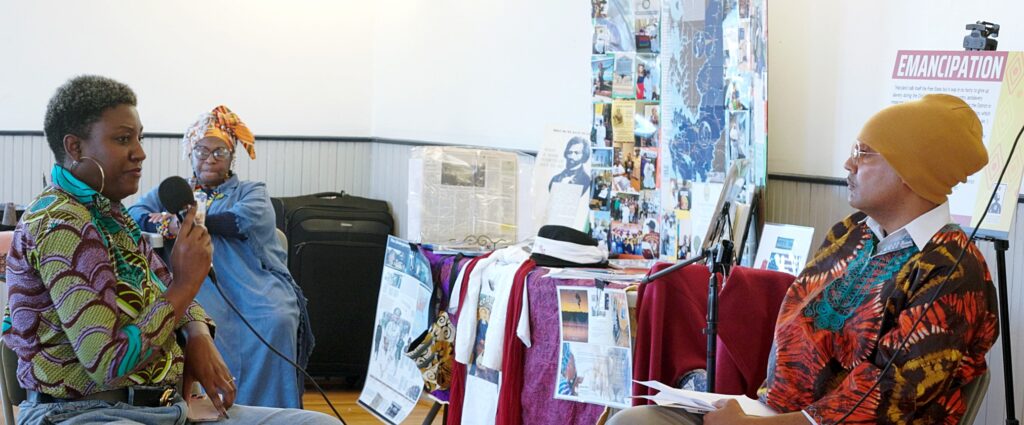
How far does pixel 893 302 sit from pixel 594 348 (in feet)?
4.35

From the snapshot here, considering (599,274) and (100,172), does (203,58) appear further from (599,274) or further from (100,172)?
(100,172)

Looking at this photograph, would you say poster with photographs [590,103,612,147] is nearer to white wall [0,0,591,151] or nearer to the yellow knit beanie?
white wall [0,0,591,151]

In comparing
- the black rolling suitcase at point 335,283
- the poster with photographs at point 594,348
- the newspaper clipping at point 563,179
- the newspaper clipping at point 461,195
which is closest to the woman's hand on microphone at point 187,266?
the poster with photographs at point 594,348

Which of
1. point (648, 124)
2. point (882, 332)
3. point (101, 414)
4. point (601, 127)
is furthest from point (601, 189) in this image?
point (101, 414)

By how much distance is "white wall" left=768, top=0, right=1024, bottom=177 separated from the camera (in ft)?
10.7

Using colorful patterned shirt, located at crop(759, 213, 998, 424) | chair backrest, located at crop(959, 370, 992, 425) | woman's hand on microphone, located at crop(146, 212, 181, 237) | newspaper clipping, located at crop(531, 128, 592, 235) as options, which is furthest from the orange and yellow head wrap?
chair backrest, located at crop(959, 370, 992, 425)

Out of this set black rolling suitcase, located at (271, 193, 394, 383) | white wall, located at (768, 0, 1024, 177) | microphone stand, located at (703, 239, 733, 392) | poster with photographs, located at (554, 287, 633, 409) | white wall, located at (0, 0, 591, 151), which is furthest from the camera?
black rolling suitcase, located at (271, 193, 394, 383)

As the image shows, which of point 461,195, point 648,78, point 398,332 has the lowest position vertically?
point 398,332

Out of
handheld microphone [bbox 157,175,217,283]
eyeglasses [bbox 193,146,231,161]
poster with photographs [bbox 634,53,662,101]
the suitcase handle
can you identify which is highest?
poster with photographs [bbox 634,53,662,101]

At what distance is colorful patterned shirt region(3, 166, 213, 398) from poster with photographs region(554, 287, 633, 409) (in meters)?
1.51

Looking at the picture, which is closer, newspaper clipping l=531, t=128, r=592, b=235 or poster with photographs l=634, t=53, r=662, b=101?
poster with photographs l=634, t=53, r=662, b=101

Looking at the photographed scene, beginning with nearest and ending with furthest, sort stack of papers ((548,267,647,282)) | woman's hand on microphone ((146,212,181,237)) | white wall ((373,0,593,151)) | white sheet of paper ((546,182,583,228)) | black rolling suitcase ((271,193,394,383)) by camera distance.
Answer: stack of papers ((548,267,647,282)) → woman's hand on microphone ((146,212,181,237)) → white sheet of paper ((546,182,583,228)) → white wall ((373,0,593,151)) → black rolling suitcase ((271,193,394,383))

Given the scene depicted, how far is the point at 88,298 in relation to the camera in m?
2.07

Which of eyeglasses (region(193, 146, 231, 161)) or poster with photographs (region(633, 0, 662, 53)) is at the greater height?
poster with photographs (region(633, 0, 662, 53))
